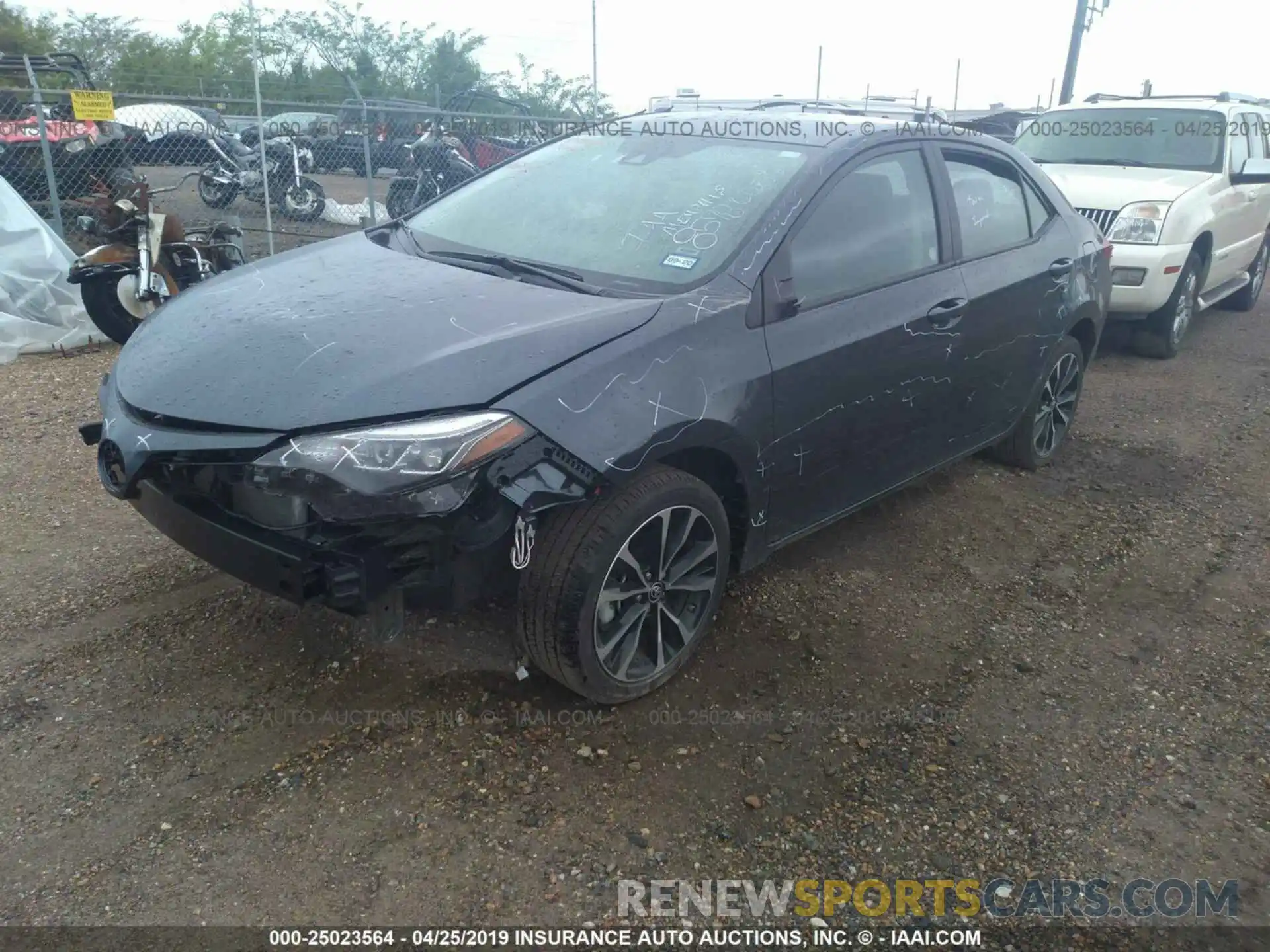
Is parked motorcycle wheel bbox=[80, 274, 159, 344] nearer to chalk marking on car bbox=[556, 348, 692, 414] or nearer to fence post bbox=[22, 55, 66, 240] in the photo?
fence post bbox=[22, 55, 66, 240]

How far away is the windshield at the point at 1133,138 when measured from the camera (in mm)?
7598

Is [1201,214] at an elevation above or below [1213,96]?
below

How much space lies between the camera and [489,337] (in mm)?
2643

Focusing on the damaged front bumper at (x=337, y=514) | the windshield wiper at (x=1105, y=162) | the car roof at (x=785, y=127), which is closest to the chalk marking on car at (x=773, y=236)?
the car roof at (x=785, y=127)

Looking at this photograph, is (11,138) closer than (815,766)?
No

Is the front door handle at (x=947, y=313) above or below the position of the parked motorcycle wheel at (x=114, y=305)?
above

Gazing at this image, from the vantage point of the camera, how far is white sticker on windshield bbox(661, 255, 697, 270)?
3.08 metres

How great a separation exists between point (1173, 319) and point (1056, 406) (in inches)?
122

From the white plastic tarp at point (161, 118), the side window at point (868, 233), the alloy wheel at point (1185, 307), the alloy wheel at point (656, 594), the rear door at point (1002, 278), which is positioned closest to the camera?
the alloy wheel at point (656, 594)

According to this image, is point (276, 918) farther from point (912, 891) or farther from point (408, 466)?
point (912, 891)

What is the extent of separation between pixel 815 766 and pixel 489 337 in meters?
1.54

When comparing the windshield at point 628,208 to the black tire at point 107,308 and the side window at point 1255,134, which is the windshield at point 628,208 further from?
the side window at point 1255,134

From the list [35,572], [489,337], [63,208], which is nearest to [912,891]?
[489,337]

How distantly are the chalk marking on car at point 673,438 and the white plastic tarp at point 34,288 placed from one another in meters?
5.63
